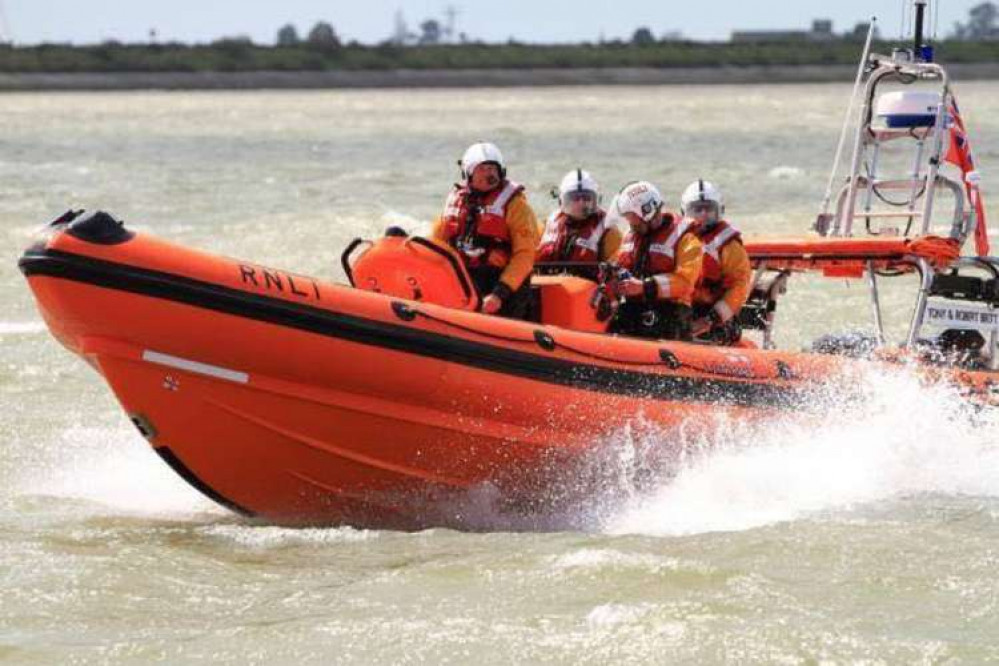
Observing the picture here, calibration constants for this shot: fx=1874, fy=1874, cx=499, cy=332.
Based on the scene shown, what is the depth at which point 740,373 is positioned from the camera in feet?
24.6

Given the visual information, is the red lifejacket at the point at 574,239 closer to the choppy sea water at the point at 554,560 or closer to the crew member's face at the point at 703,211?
the crew member's face at the point at 703,211

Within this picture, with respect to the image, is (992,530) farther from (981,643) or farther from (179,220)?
(179,220)

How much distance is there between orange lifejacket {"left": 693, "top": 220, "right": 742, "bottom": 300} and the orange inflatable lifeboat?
29.5 inches

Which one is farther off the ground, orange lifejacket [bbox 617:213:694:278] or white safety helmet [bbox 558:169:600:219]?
white safety helmet [bbox 558:169:600:219]

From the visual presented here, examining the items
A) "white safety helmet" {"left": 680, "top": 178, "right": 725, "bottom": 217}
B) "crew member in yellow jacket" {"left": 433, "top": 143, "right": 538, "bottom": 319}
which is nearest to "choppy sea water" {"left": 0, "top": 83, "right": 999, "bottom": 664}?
"crew member in yellow jacket" {"left": 433, "top": 143, "right": 538, "bottom": 319}

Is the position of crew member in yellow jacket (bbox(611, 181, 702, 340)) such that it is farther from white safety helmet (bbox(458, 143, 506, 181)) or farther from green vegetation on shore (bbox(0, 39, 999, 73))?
green vegetation on shore (bbox(0, 39, 999, 73))

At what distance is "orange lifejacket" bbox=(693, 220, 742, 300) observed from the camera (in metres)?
8.10

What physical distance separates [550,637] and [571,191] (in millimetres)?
2701

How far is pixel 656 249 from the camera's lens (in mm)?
7762

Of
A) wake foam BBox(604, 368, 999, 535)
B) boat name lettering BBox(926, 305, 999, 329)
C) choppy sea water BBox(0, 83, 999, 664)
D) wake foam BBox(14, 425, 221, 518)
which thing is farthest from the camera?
boat name lettering BBox(926, 305, 999, 329)

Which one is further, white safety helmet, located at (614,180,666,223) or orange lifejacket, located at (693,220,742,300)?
orange lifejacket, located at (693,220,742,300)

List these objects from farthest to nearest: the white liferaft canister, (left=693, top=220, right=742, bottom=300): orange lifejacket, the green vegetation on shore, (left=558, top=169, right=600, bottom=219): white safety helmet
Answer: the green vegetation on shore, the white liferaft canister, (left=693, top=220, right=742, bottom=300): orange lifejacket, (left=558, top=169, right=600, bottom=219): white safety helmet

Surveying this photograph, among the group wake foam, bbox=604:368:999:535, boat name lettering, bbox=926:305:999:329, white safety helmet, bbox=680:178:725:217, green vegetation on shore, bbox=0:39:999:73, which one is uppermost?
white safety helmet, bbox=680:178:725:217

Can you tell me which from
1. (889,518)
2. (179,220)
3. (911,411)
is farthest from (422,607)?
(179,220)
